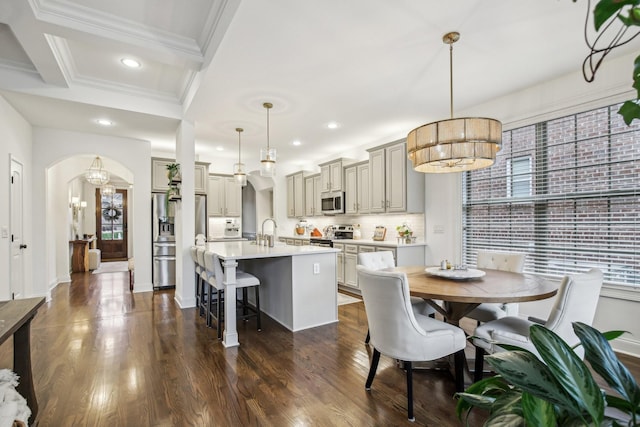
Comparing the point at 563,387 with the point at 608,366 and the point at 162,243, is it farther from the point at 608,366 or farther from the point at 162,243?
the point at 162,243

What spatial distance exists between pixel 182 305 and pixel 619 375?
480 centimetres

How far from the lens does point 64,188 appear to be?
675 cm

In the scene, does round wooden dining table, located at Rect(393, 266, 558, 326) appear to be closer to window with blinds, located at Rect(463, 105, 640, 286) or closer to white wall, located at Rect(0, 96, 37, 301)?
window with blinds, located at Rect(463, 105, 640, 286)

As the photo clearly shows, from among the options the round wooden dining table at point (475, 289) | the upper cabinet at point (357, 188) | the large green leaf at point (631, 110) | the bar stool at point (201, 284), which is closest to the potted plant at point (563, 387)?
the large green leaf at point (631, 110)

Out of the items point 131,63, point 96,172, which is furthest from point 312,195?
point 96,172

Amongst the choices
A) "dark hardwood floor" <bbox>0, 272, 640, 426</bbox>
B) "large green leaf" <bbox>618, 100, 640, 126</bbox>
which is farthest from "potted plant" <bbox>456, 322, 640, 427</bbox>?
"dark hardwood floor" <bbox>0, 272, 640, 426</bbox>

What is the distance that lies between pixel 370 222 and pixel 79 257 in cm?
726

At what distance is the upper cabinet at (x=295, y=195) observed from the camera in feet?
25.4

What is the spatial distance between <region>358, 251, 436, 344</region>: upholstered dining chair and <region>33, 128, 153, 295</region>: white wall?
4365mm

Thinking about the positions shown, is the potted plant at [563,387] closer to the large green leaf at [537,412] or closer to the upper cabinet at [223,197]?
the large green leaf at [537,412]

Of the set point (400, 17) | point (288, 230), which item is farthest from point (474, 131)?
point (288, 230)

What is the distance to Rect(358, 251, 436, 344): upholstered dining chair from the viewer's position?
116 inches

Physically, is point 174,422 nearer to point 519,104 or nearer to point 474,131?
point 474,131

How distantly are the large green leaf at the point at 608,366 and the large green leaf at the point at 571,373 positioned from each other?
0.03 metres
